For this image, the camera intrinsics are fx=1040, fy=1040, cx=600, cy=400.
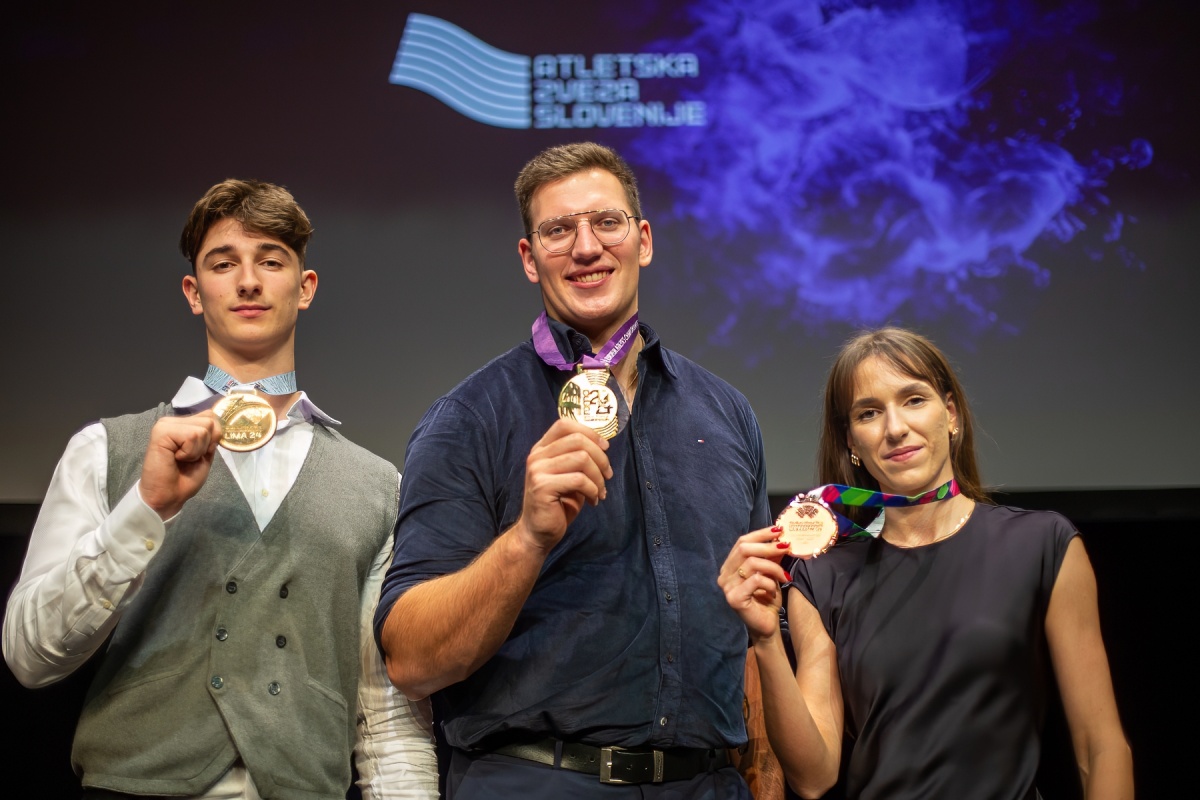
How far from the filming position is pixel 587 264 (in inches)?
94.0

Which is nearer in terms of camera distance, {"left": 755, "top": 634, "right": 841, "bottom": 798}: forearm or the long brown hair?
{"left": 755, "top": 634, "right": 841, "bottom": 798}: forearm

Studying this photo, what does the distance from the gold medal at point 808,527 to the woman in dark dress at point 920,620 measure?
9 centimetres

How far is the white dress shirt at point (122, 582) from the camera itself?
206cm

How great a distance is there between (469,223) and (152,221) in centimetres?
133

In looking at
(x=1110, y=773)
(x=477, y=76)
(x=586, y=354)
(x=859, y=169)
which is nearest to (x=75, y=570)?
(x=586, y=354)

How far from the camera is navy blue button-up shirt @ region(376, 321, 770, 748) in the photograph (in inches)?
82.0

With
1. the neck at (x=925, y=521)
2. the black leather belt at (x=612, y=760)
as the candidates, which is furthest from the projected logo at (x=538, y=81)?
the black leather belt at (x=612, y=760)

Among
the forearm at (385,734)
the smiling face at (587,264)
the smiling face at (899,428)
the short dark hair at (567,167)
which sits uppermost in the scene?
the short dark hair at (567,167)

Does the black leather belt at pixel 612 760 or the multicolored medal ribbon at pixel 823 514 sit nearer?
the black leather belt at pixel 612 760

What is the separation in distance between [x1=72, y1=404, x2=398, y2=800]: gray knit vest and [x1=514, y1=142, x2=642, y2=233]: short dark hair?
86 cm

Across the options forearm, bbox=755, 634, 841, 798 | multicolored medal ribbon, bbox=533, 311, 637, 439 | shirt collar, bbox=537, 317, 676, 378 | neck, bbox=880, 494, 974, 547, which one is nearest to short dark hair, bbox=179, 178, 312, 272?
shirt collar, bbox=537, 317, 676, 378

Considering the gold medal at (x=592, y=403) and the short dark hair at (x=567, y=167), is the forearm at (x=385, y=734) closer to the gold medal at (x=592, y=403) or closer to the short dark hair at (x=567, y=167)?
the gold medal at (x=592, y=403)

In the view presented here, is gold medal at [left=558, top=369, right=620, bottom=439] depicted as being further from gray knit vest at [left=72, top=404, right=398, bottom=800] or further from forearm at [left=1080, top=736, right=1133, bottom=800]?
forearm at [left=1080, top=736, right=1133, bottom=800]

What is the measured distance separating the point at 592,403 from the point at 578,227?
0.52 metres
